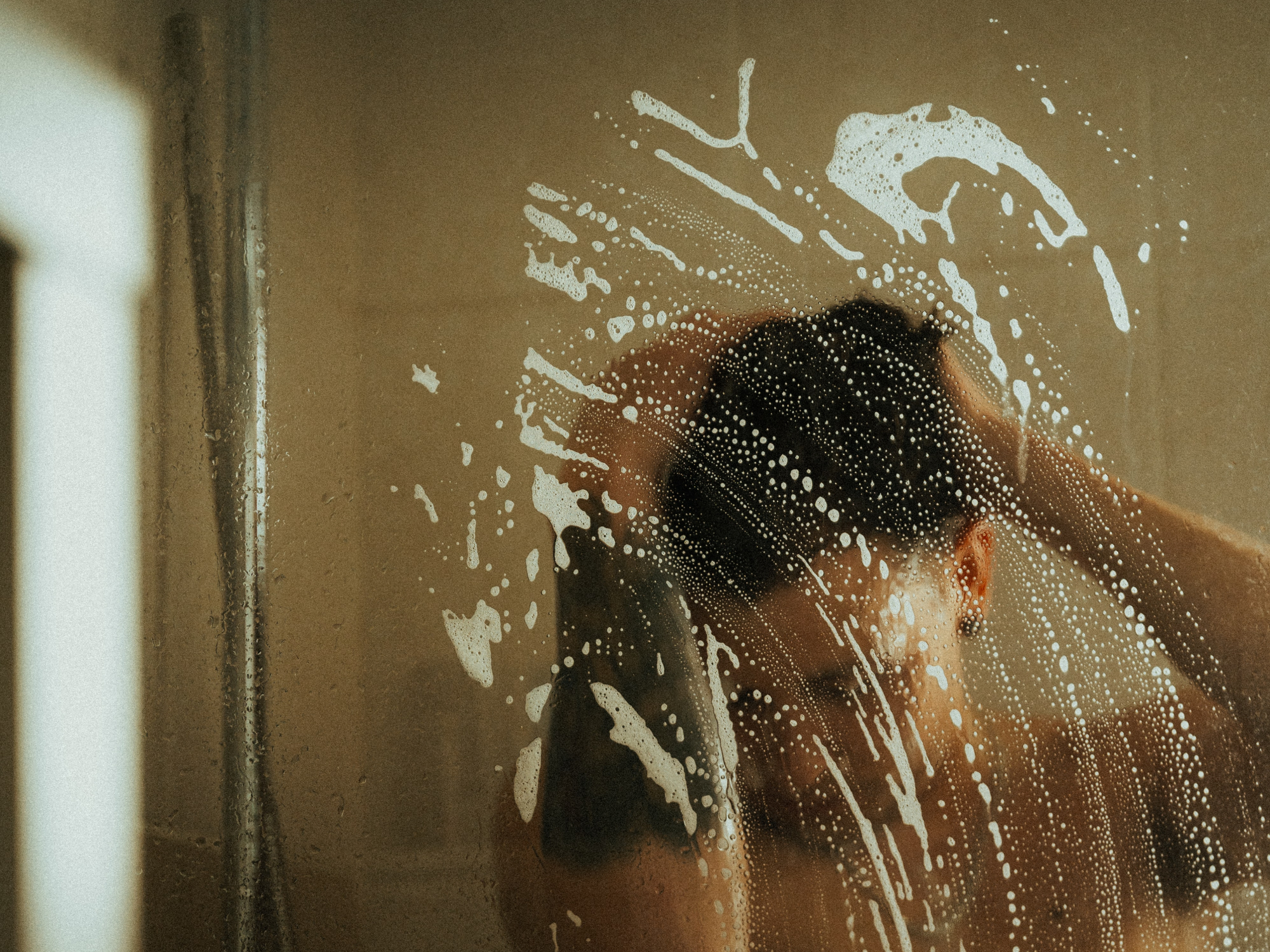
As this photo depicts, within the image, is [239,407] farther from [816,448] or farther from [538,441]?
[816,448]

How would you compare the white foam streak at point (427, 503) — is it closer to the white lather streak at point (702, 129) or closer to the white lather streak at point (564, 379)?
the white lather streak at point (564, 379)

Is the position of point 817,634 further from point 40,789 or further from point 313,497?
point 40,789

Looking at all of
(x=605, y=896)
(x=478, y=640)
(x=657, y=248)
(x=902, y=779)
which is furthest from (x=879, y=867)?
(x=657, y=248)

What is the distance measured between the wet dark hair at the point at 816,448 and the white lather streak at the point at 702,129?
104mm

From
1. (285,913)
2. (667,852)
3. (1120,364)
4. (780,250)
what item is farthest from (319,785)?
(1120,364)

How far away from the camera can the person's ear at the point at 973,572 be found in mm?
480

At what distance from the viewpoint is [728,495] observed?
50 centimetres

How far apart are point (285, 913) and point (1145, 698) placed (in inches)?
19.6

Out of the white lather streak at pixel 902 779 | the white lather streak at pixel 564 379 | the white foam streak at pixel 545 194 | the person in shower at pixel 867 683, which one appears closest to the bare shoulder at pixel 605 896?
the person in shower at pixel 867 683

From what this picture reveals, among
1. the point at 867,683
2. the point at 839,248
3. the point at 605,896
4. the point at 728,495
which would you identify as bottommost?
the point at 605,896

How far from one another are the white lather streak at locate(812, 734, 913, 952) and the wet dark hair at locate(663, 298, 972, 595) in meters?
0.12

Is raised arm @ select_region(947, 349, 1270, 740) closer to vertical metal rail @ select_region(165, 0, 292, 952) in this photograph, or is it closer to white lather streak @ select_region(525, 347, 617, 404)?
white lather streak @ select_region(525, 347, 617, 404)

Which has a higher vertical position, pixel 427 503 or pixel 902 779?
pixel 427 503

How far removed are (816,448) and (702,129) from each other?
19 cm
